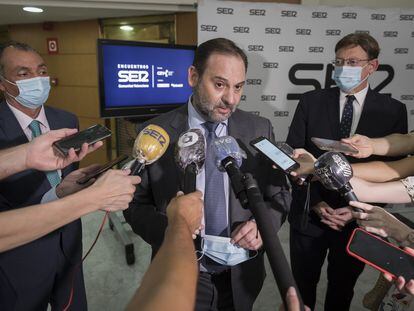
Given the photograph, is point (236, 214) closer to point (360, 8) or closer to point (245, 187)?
point (245, 187)

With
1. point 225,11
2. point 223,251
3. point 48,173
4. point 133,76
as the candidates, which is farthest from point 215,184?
point 225,11

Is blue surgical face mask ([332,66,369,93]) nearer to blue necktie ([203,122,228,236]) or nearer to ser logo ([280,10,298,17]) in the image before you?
blue necktie ([203,122,228,236])

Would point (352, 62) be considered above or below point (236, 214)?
above

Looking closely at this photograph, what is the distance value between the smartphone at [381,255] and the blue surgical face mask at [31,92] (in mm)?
1614

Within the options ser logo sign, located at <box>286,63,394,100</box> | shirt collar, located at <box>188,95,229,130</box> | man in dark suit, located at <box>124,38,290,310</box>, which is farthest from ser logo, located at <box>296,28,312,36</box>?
shirt collar, located at <box>188,95,229,130</box>

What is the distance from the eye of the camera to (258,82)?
3221mm

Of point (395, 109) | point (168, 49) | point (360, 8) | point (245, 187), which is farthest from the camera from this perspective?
point (360, 8)

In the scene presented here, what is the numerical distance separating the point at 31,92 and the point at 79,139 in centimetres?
82

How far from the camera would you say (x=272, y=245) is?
0.63 metres

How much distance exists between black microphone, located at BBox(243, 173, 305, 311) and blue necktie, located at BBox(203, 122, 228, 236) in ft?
1.60

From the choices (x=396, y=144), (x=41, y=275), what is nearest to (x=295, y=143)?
(x=396, y=144)

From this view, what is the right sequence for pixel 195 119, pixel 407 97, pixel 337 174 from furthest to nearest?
pixel 407 97 → pixel 195 119 → pixel 337 174

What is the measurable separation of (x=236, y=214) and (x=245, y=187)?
20.6 inches

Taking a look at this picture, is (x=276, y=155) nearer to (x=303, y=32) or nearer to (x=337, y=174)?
(x=337, y=174)
